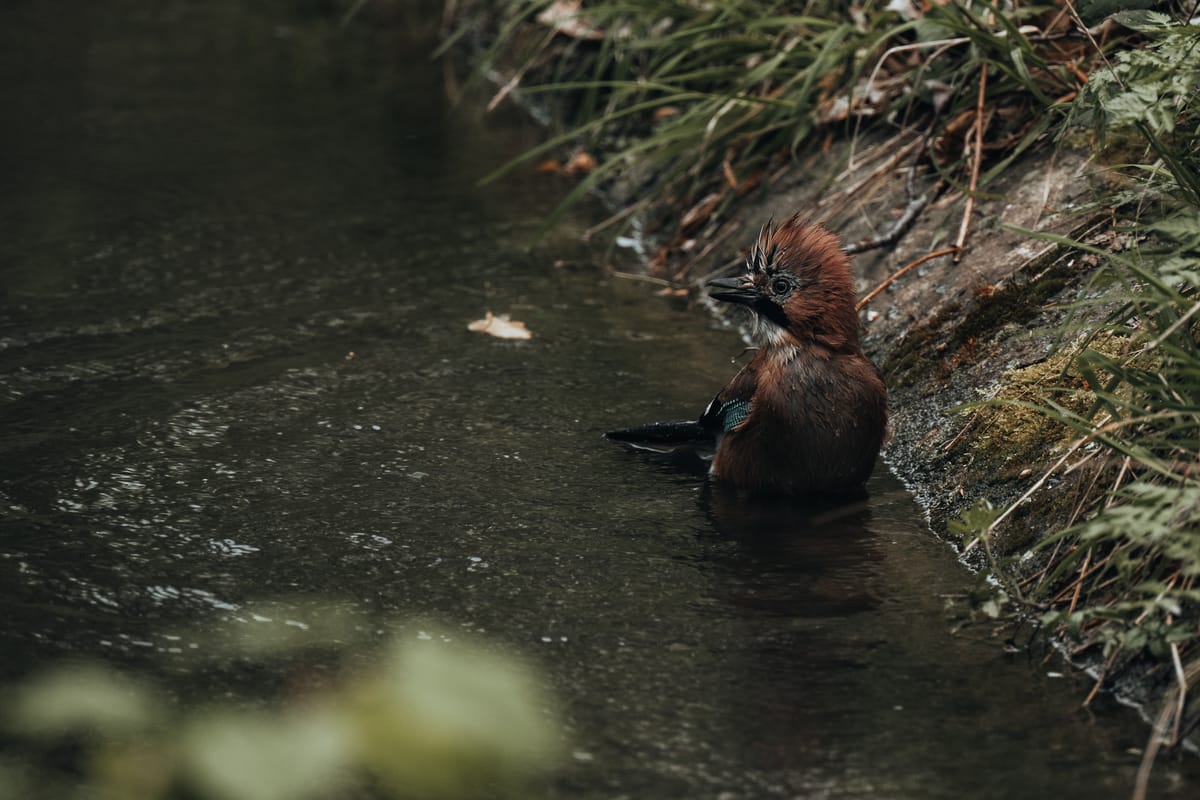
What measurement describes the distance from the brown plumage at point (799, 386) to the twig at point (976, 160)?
90 cm

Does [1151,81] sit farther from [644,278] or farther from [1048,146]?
[644,278]

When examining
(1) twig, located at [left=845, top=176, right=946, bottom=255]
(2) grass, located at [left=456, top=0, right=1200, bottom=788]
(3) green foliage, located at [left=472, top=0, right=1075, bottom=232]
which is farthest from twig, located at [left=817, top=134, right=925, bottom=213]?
(1) twig, located at [left=845, top=176, right=946, bottom=255]

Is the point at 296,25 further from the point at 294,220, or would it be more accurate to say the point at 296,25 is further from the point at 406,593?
the point at 406,593

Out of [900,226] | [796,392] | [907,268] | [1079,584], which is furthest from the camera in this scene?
[900,226]

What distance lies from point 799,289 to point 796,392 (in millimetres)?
311

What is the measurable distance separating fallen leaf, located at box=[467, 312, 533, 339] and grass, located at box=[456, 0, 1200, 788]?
2.06ft

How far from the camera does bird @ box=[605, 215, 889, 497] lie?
3.75 m

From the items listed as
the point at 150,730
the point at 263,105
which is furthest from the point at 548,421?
the point at 263,105

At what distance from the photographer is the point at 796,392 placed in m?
3.78

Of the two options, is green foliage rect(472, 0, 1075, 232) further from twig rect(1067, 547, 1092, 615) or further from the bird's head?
twig rect(1067, 547, 1092, 615)

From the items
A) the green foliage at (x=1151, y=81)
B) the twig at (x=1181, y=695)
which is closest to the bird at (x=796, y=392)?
the green foliage at (x=1151, y=81)

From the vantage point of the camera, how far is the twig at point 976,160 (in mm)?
4715

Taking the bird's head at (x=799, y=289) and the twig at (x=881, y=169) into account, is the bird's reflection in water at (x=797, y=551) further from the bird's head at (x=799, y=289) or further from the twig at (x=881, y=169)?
the twig at (x=881, y=169)

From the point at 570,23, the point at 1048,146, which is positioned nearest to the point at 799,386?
the point at 1048,146
